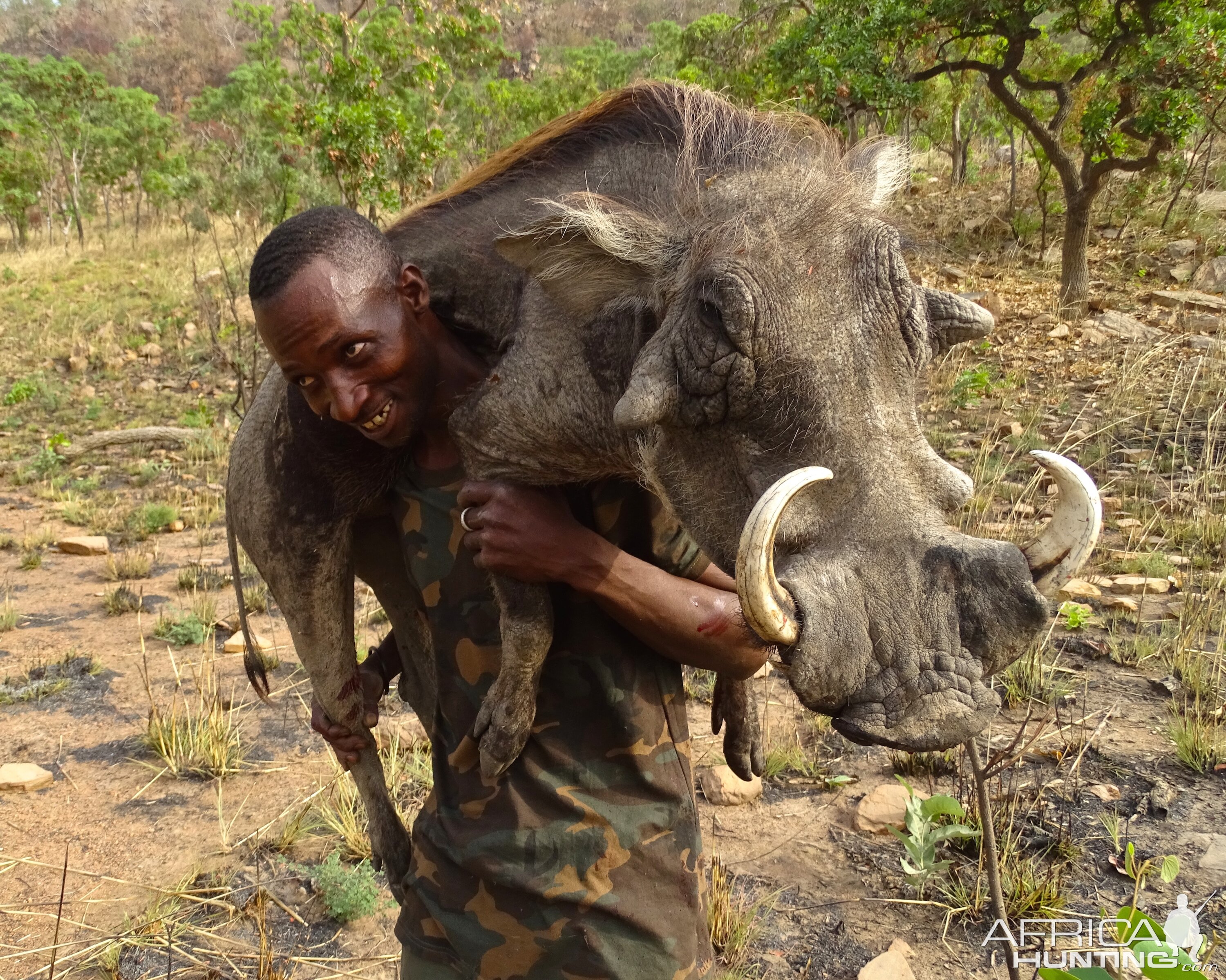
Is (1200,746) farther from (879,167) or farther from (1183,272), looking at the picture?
(1183,272)

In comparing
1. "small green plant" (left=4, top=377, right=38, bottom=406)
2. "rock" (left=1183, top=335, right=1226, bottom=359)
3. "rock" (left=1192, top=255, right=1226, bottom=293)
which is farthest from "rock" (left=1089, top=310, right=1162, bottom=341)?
"small green plant" (left=4, top=377, right=38, bottom=406)

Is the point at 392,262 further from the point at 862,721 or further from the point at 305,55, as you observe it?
the point at 305,55

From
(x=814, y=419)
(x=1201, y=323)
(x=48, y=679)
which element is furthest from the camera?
(x=1201, y=323)

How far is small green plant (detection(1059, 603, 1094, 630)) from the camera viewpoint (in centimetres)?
413

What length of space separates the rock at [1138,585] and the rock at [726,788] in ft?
7.13

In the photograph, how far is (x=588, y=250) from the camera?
1.59m

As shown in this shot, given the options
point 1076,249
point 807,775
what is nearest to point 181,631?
point 807,775

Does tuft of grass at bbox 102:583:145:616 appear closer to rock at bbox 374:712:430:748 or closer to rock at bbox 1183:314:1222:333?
rock at bbox 374:712:430:748

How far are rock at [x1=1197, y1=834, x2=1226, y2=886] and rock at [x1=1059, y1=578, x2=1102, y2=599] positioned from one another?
1.70m

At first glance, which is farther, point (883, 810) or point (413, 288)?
point (883, 810)

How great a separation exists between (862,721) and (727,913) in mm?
1849

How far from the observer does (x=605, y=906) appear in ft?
5.25

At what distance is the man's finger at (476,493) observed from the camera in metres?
1.63

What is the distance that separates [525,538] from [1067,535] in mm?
819
